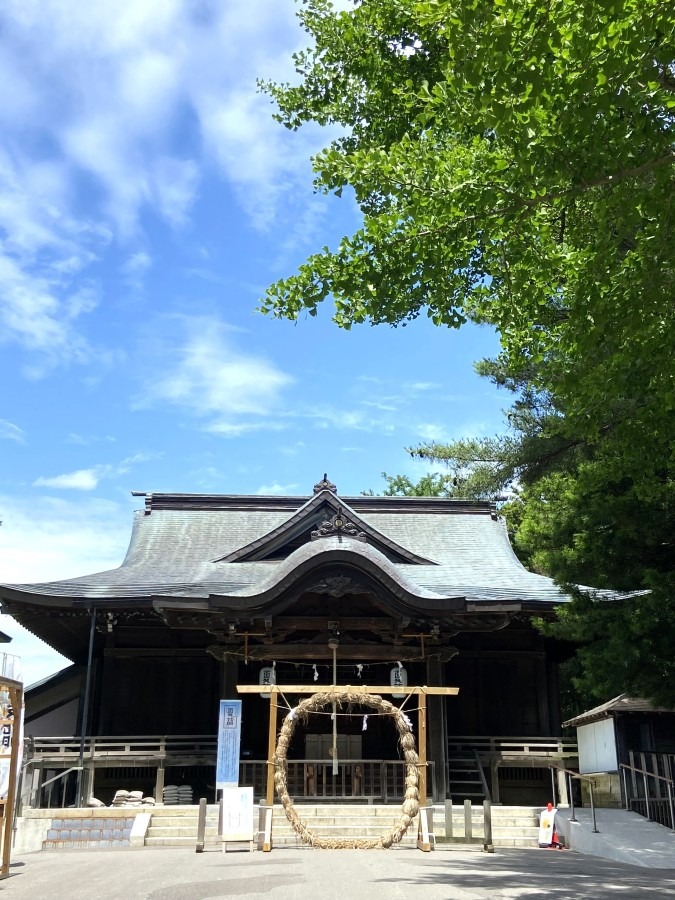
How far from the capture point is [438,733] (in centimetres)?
1653

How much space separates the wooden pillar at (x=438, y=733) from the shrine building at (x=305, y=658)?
3 cm

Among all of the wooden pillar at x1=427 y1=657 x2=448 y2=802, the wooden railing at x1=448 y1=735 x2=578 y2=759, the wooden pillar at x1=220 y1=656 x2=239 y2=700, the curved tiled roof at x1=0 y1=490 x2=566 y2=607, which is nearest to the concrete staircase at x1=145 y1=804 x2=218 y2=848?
the wooden pillar at x1=220 y1=656 x2=239 y2=700

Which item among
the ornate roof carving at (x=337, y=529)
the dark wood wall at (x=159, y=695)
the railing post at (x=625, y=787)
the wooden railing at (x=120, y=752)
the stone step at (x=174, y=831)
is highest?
the ornate roof carving at (x=337, y=529)

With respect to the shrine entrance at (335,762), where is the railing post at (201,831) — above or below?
below

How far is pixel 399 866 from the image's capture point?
32.8 ft

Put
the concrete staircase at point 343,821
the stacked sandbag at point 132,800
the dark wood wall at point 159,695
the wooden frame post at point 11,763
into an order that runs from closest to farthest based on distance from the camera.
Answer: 1. the wooden frame post at point 11,763
2. the concrete staircase at point 343,821
3. the stacked sandbag at point 132,800
4. the dark wood wall at point 159,695

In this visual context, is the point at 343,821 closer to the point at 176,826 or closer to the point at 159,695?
the point at 176,826

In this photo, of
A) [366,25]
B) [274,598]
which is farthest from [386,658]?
[366,25]

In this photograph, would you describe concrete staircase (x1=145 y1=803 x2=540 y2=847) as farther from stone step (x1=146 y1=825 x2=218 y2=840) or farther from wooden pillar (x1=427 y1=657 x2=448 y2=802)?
wooden pillar (x1=427 y1=657 x2=448 y2=802)

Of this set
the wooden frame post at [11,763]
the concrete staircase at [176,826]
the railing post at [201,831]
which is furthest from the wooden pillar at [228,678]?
the wooden frame post at [11,763]

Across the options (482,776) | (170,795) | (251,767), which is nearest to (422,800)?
(482,776)

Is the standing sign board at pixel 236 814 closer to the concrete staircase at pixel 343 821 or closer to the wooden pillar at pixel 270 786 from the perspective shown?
the wooden pillar at pixel 270 786

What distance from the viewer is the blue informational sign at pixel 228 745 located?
14328 mm

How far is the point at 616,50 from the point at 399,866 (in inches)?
360
